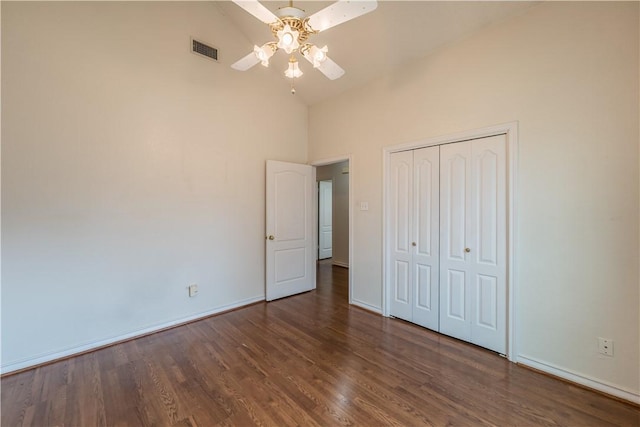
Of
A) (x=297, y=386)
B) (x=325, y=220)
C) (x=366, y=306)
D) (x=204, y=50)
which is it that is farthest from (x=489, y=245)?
(x=325, y=220)

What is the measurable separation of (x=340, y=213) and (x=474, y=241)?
3793 millimetres

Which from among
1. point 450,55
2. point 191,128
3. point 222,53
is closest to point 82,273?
point 191,128

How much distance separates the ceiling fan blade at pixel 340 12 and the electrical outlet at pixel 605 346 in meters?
2.74

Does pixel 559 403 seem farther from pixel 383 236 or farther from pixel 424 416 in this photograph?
pixel 383 236

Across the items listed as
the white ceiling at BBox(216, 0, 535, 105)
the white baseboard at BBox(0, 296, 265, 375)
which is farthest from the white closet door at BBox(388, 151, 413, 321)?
the white baseboard at BBox(0, 296, 265, 375)

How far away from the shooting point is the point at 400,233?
→ 325 centimetres

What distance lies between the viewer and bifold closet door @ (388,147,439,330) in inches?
116

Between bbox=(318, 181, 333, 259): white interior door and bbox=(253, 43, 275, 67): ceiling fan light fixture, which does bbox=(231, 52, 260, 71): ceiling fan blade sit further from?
bbox=(318, 181, 333, 259): white interior door

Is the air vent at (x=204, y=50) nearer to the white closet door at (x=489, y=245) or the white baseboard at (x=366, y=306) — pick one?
the white closet door at (x=489, y=245)

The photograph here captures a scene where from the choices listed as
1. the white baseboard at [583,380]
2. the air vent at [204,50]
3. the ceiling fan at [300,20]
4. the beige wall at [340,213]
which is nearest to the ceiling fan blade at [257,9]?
the ceiling fan at [300,20]

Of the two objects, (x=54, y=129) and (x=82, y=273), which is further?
(x=82, y=273)

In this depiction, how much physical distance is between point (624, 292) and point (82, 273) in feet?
14.4

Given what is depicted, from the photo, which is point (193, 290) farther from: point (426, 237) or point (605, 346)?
point (605, 346)

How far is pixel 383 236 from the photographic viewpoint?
3363 mm
